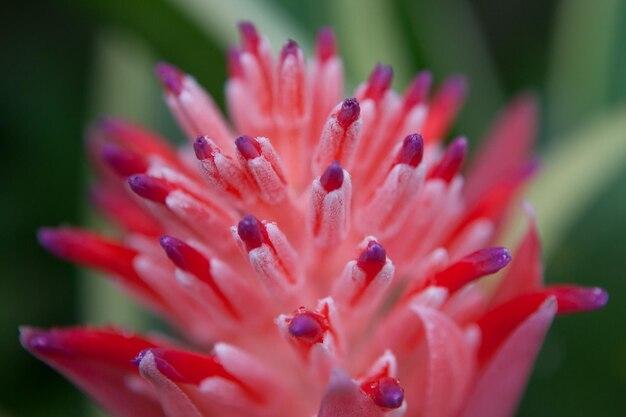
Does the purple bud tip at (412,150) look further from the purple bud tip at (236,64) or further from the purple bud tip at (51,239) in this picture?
the purple bud tip at (51,239)

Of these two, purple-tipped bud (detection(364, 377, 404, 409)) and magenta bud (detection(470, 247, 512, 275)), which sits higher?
magenta bud (detection(470, 247, 512, 275))

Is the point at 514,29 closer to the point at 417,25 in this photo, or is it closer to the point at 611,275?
the point at 417,25

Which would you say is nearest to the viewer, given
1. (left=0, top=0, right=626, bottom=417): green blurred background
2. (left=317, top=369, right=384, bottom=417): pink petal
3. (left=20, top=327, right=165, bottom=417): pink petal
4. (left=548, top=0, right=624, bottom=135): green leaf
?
(left=317, top=369, right=384, bottom=417): pink petal

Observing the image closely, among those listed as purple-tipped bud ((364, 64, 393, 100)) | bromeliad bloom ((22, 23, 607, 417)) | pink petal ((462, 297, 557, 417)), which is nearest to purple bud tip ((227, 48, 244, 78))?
bromeliad bloom ((22, 23, 607, 417))

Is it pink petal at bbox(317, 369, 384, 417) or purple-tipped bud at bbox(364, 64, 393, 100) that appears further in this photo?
purple-tipped bud at bbox(364, 64, 393, 100)

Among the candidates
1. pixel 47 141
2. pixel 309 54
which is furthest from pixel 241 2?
pixel 47 141

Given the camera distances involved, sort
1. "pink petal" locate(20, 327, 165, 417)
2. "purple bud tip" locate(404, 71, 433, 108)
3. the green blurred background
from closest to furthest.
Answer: "pink petal" locate(20, 327, 165, 417) < "purple bud tip" locate(404, 71, 433, 108) < the green blurred background

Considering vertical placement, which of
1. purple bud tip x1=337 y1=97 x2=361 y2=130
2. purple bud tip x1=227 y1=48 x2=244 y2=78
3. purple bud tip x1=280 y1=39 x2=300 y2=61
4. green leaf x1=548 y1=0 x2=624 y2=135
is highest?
green leaf x1=548 y1=0 x2=624 y2=135

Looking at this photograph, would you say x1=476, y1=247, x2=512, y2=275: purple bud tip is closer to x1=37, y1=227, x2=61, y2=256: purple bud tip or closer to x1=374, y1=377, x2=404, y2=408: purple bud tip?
x1=374, y1=377, x2=404, y2=408: purple bud tip
